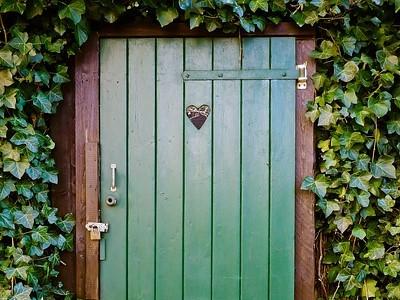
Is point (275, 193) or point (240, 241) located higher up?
point (275, 193)

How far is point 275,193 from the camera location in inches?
81.7

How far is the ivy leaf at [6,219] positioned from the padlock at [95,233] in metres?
0.35

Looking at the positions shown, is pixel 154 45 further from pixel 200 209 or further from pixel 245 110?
pixel 200 209

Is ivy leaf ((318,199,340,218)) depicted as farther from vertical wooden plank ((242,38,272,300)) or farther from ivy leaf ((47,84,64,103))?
ivy leaf ((47,84,64,103))

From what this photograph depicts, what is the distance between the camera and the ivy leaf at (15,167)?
1930mm

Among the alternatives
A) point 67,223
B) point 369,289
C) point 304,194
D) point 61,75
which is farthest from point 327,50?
point 67,223

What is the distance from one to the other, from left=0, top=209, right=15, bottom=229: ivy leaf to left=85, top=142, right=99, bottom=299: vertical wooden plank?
13.1 inches

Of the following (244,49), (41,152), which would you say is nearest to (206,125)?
(244,49)

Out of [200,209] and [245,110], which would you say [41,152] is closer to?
[200,209]

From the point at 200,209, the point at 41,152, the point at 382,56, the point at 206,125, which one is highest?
the point at 382,56

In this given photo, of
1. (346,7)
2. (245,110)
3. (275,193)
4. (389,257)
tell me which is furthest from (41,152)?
(389,257)

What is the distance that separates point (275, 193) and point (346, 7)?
35.5 inches

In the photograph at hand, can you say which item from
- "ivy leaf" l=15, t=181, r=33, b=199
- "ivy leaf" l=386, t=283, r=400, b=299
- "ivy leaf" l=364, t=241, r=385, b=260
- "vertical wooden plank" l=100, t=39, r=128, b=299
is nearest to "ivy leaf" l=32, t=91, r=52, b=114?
"vertical wooden plank" l=100, t=39, r=128, b=299

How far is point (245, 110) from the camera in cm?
208
